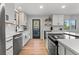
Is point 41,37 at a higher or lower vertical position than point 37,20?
lower

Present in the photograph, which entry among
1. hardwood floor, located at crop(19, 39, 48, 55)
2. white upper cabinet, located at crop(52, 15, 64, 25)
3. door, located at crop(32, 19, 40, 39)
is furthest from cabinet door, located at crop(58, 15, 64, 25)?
hardwood floor, located at crop(19, 39, 48, 55)

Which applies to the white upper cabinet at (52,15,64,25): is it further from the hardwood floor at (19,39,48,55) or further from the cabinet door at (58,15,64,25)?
the hardwood floor at (19,39,48,55)

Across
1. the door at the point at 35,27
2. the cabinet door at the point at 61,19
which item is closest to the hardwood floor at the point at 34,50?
the cabinet door at the point at 61,19

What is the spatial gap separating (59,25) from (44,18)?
5.64ft

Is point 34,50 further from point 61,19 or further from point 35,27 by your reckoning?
point 35,27

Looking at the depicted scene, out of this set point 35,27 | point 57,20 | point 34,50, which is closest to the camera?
point 34,50

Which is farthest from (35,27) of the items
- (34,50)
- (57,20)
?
(34,50)

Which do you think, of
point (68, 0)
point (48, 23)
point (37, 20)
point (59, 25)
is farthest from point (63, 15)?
point (68, 0)

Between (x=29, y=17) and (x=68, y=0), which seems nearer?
(x=68, y=0)

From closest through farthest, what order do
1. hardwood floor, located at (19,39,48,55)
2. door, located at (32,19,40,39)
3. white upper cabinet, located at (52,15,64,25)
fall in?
1. hardwood floor, located at (19,39,48,55)
2. white upper cabinet, located at (52,15,64,25)
3. door, located at (32,19,40,39)
